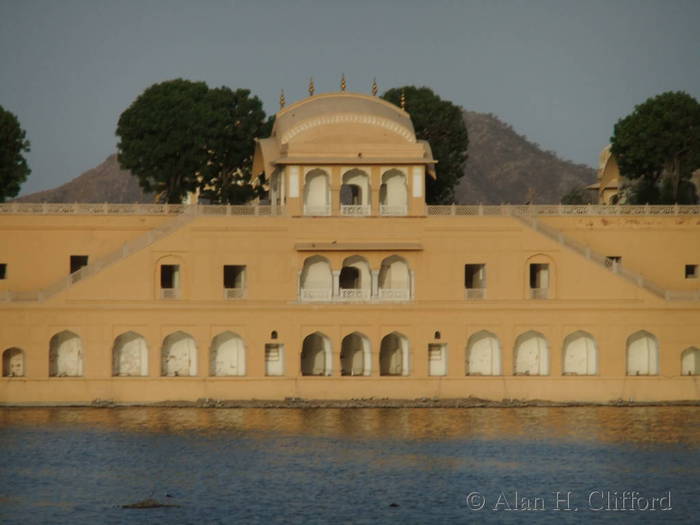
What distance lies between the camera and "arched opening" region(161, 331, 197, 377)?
6097cm

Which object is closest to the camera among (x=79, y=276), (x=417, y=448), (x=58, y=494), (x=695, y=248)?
(x=58, y=494)

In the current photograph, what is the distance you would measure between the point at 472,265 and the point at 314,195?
589 cm

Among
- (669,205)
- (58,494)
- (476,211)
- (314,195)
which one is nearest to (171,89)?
(314,195)

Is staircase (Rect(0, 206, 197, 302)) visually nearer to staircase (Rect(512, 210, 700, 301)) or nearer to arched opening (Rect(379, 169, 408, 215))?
arched opening (Rect(379, 169, 408, 215))

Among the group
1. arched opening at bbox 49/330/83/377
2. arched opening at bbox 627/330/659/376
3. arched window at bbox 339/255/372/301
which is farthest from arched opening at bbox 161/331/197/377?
arched opening at bbox 627/330/659/376

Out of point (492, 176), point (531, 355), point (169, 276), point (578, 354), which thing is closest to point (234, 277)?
point (169, 276)

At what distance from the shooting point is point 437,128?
73375mm

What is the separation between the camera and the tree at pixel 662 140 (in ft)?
222

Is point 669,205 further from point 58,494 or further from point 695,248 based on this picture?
point 58,494

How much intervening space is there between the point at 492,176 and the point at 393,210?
104107 millimetres

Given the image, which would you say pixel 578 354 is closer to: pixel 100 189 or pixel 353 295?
pixel 353 295

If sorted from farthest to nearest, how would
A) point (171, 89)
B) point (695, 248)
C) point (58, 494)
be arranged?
point (171, 89)
point (695, 248)
point (58, 494)

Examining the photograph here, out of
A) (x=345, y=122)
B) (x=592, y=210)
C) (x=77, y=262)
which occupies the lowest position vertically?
(x=77, y=262)

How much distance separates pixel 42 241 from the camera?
6175cm
